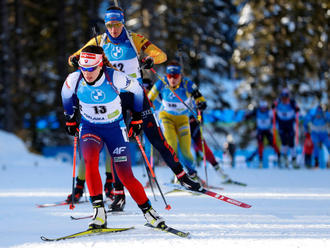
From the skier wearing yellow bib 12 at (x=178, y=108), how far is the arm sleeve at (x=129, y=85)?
326 centimetres

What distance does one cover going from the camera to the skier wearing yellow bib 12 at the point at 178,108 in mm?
8422

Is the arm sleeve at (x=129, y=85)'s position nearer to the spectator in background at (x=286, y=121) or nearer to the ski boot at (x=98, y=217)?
the ski boot at (x=98, y=217)

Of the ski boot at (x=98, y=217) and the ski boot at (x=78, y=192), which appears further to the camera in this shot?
the ski boot at (x=78, y=192)

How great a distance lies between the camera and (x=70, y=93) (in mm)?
5055

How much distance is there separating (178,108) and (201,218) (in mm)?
3150

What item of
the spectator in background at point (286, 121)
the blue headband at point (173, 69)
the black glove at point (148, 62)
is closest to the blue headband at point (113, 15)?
the black glove at point (148, 62)

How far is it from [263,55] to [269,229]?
21.3 metres

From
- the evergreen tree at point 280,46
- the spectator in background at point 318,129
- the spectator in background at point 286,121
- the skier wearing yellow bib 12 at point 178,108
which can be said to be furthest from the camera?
the evergreen tree at point 280,46

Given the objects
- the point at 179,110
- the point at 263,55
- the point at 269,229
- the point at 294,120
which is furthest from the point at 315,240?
the point at 263,55

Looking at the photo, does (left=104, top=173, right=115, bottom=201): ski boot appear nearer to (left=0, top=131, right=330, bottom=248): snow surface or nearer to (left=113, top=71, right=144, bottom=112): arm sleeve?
(left=0, top=131, right=330, bottom=248): snow surface

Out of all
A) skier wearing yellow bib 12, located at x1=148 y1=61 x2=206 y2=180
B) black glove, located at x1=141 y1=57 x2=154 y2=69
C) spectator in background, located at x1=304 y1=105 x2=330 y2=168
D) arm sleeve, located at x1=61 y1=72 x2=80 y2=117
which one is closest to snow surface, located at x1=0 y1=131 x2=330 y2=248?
skier wearing yellow bib 12, located at x1=148 y1=61 x2=206 y2=180

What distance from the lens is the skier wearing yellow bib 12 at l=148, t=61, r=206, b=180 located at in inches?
332

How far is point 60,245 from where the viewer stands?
4.32 m

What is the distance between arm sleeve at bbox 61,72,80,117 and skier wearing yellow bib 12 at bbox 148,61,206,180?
332cm
